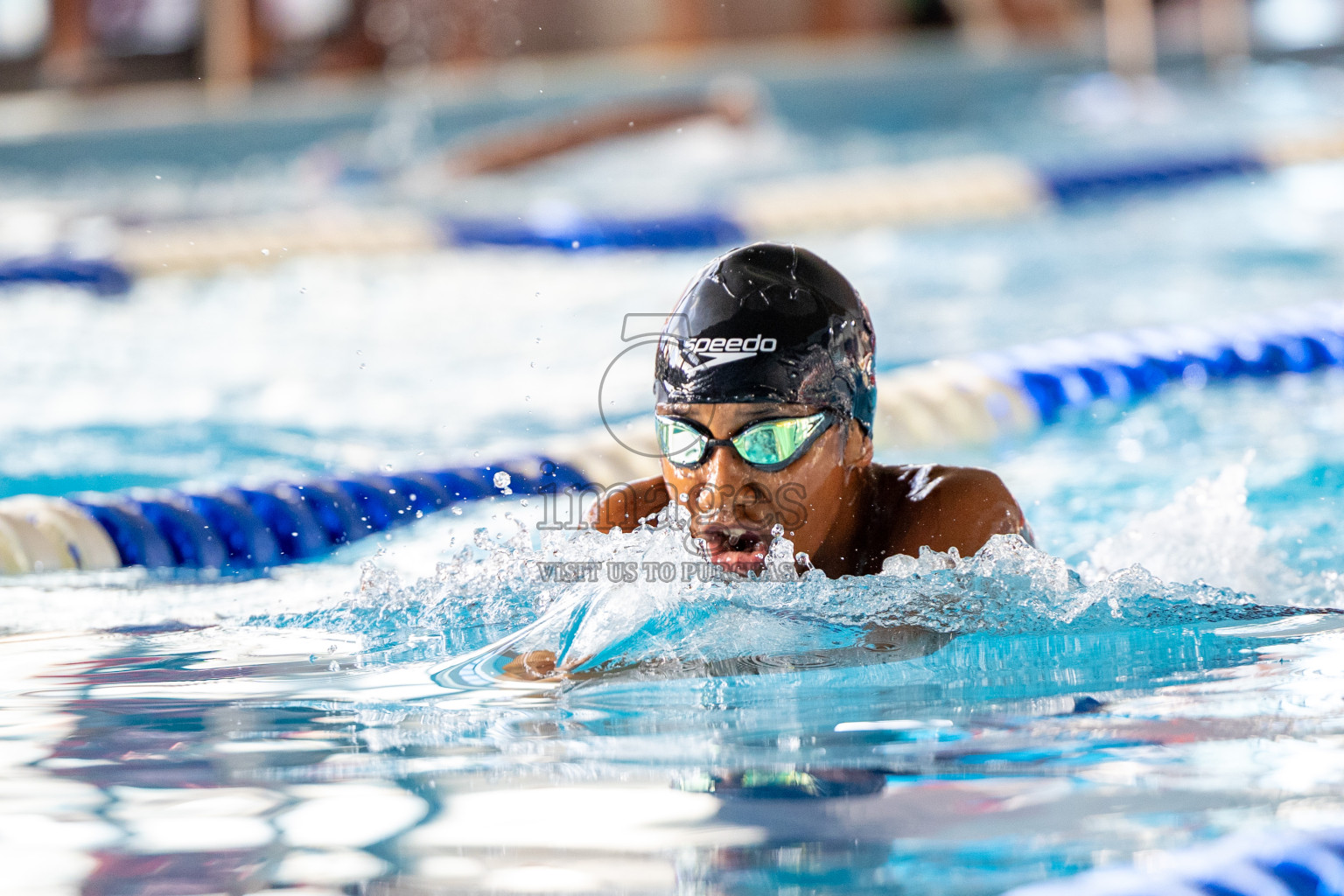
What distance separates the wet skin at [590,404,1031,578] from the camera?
78.9 inches

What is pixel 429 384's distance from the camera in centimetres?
485

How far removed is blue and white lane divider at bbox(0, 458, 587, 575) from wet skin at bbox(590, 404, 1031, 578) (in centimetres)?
97

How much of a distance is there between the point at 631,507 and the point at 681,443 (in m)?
0.26

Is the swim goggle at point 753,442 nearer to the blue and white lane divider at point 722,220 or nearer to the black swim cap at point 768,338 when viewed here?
the black swim cap at point 768,338

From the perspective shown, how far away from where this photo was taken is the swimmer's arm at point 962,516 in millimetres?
2133

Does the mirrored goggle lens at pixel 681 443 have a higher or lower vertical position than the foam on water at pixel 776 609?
higher

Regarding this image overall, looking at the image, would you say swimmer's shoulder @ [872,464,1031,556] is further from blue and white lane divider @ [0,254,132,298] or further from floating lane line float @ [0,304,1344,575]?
blue and white lane divider @ [0,254,132,298]

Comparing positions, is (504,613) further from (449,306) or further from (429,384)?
(449,306)

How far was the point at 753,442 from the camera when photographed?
200cm

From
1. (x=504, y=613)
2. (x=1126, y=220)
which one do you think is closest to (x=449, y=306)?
(x=1126, y=220)

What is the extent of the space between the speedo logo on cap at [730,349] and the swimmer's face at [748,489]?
6 cm

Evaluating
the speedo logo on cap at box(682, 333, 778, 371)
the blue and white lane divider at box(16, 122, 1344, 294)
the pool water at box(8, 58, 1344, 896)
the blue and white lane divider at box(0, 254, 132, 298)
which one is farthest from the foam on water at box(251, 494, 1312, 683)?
the blue and white lane divider at box(16, 122, 1344, 294)

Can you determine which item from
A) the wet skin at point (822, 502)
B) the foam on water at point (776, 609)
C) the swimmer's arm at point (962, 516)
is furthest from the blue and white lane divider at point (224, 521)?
the swimmer's arm at point (962, 516)

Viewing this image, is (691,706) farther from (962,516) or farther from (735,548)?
(962,516)
